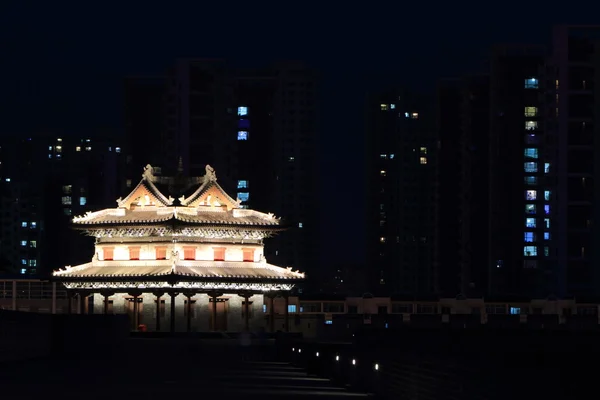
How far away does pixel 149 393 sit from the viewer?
3247cm

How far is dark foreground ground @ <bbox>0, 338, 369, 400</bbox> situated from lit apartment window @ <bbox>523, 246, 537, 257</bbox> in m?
75.2

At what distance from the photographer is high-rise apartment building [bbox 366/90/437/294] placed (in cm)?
18850

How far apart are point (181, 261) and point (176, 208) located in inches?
94.3

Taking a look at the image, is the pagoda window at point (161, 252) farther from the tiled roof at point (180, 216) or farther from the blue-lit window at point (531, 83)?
the blue-lit window at point (531, 83)

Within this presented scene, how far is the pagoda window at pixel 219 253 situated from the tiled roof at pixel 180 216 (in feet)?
4.52

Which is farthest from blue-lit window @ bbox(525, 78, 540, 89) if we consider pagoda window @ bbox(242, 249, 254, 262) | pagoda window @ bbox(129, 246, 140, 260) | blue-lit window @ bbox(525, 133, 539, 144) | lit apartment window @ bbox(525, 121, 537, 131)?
pagoda window @ bbox(129, 246, 140, 260)

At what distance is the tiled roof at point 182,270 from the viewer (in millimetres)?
74750

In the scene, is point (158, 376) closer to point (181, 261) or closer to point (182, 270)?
point (182, 270)

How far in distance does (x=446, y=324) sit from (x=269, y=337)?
28.8ft

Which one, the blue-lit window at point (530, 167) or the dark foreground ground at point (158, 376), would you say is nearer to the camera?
the dark foreground ground at point (158, 376)

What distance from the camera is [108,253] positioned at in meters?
78.4

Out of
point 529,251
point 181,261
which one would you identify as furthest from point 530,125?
point 181,261

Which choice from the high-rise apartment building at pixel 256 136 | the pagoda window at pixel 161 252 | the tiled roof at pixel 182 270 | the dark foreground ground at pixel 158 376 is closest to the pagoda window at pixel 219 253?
the tiled roof at pixel 182 270

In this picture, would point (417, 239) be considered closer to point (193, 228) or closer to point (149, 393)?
point (193, 228)
